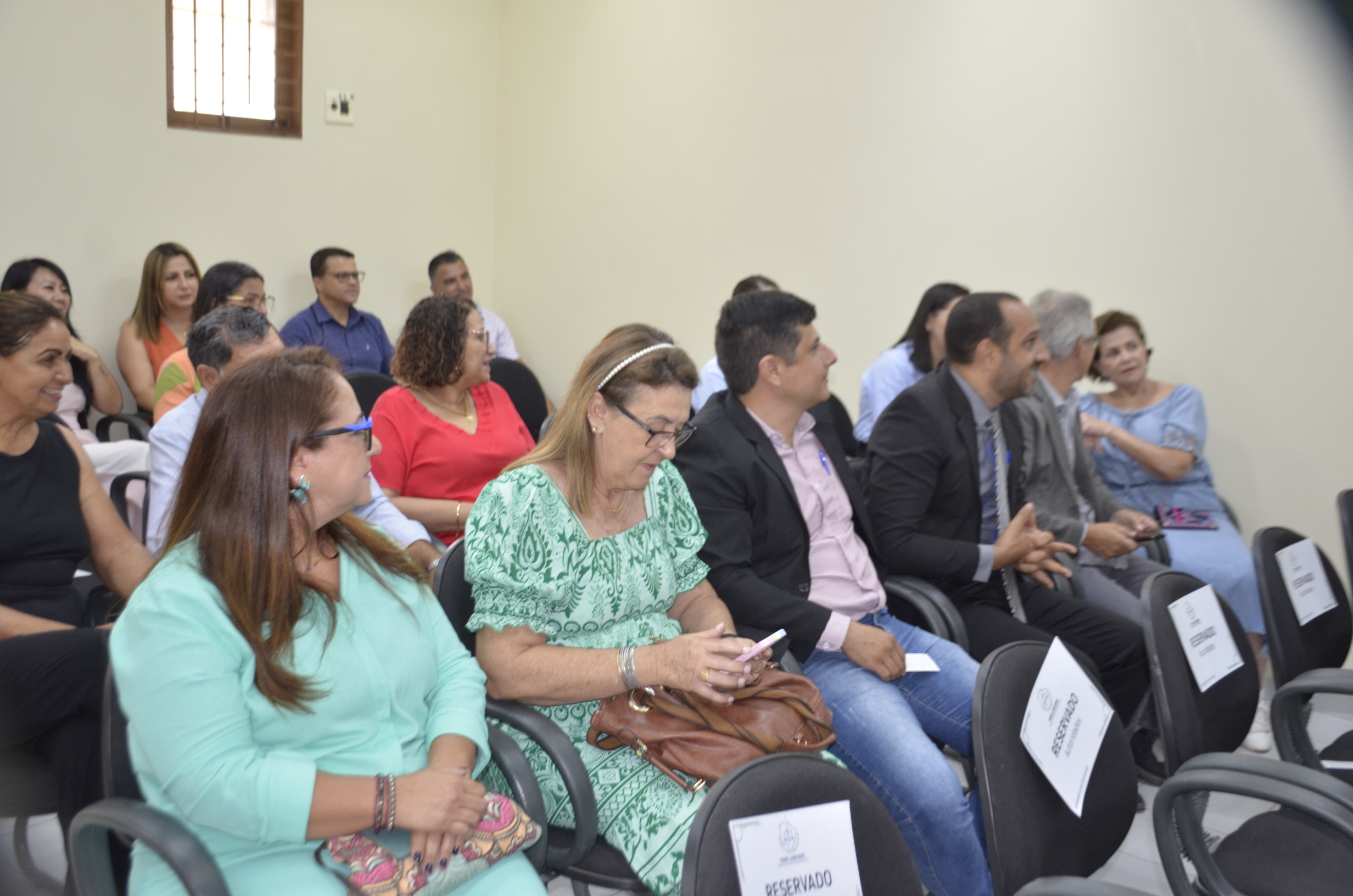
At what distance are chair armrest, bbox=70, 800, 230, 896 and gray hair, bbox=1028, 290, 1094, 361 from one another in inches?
118

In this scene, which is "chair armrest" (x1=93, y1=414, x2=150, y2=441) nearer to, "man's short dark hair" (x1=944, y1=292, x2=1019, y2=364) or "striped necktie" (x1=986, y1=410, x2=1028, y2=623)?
"man's short dark hair" (x1=944, y1=292, x2=1019, y2=364)

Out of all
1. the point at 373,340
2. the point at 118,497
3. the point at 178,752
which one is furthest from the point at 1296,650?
the point at 373,340

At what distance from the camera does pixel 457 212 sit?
6.41 m

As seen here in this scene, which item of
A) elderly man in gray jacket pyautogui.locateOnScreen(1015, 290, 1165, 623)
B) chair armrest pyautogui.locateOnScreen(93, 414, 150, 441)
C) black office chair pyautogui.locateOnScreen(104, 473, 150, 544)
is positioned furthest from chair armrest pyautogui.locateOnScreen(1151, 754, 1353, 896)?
chair armrest pyautogui.locateOnScreen(93, 414, 150, 441)

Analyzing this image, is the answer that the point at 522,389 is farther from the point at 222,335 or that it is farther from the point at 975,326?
the point at 975,326

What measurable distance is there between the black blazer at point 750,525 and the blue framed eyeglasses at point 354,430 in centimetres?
89

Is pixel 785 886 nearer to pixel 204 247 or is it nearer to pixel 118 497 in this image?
pixel 118 497

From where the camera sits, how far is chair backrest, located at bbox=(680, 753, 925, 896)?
3.66 ft

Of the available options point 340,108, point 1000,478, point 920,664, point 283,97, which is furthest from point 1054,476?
point 283,97

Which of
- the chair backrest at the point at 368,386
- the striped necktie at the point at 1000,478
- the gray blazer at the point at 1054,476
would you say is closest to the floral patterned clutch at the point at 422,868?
the striped necktie at the point at 1000,478

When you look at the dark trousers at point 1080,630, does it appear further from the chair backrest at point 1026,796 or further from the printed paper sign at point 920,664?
the chair backrest at point 1026,796

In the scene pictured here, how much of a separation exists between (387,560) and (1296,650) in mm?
1924

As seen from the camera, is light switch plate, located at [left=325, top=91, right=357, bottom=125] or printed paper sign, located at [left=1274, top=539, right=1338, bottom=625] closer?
printed paper sign, located at [left=1274, top=539, right=1338, bottom=625]

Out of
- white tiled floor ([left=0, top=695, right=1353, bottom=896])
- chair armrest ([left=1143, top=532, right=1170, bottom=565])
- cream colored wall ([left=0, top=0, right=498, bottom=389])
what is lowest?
white tiled floor ([left=0, top=695, right=1353, bottom=896])
